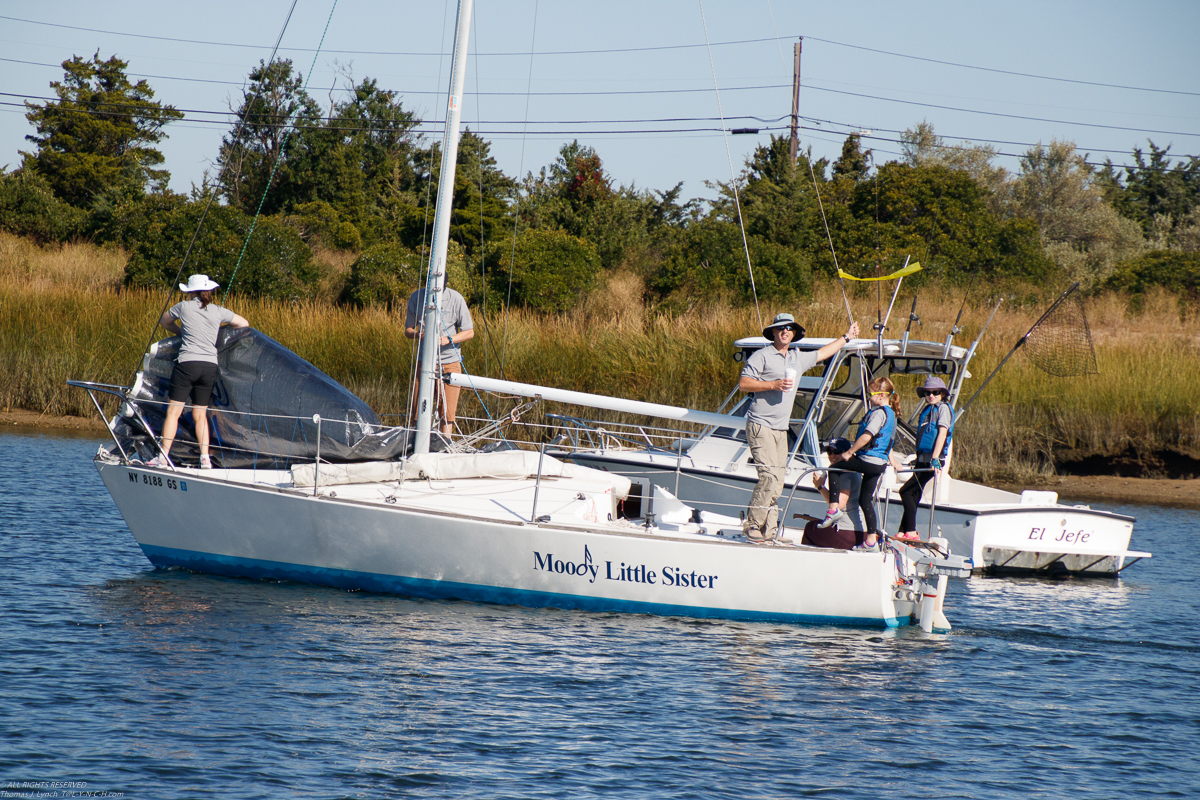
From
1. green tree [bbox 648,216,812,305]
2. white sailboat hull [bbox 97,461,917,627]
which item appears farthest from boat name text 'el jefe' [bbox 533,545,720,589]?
green tree [bbox 648,216,812,305]

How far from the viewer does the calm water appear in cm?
628

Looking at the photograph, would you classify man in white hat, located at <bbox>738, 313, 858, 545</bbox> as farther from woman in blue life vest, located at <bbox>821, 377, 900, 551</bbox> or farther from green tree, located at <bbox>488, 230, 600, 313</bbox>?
green tree, located at <bbox>488, 230, 600, 313</bbox>

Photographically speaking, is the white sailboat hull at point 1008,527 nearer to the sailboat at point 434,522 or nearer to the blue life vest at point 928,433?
the blue life vest at point 928,433

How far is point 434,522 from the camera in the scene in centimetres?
944

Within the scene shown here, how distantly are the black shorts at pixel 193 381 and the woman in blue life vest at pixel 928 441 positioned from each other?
21.7ft

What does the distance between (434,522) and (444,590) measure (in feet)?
2.22

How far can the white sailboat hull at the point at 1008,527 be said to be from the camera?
12297mm

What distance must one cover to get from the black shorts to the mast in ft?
6.26

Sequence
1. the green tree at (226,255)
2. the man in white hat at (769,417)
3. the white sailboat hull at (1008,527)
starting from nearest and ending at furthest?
1. the man in white hat at (769,417)
2. the white sailboat hull at (1008,527)
3. the green tree at (226,255)

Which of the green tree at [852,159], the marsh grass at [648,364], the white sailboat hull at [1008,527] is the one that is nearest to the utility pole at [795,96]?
the green tree at [852,159]

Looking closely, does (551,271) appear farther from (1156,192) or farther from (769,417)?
(1156,192)

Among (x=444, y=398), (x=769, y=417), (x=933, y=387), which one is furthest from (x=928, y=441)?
(x=444, y=398)

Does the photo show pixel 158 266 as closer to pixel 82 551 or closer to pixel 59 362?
pixel 59 362

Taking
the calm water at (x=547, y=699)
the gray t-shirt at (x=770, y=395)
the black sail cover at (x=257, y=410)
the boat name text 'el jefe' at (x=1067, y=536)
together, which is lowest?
the calm water at (x=547, y=699)
